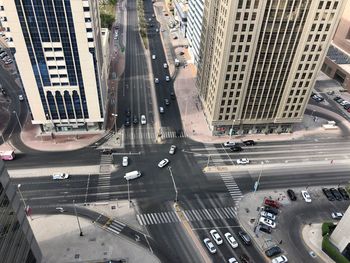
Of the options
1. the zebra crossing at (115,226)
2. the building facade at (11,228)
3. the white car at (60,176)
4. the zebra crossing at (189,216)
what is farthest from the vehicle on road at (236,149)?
the building facade at (11,228)

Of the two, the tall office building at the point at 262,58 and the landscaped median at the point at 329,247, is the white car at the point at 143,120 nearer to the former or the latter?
the tall office building at the point at 262,58

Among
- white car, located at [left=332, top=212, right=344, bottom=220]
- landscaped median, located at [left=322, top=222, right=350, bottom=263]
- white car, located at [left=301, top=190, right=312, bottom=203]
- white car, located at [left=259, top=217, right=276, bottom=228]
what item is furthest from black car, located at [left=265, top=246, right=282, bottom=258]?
white car, located at [left=332, top=212, right=344, bottom=220]

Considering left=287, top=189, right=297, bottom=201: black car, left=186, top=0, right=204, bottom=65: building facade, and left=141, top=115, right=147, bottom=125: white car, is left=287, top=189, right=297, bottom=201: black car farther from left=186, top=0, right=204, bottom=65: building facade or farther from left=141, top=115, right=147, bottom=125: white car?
left=186, top=0, right=204, bottom=65: building facade

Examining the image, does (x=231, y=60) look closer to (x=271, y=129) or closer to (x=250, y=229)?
(x=271, y=129)

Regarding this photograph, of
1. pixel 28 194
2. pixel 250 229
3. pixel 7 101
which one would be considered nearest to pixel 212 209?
pixel 250 229

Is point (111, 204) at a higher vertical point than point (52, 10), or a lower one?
lower
